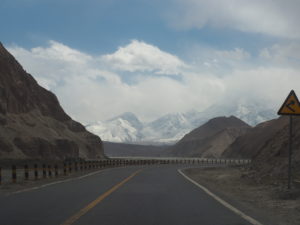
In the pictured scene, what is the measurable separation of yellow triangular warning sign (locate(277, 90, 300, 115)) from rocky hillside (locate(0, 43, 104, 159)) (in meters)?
49.5

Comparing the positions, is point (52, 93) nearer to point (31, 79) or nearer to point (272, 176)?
point (31, 79)

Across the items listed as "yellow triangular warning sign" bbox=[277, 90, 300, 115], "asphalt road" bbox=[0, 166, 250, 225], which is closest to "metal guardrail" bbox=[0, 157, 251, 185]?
"asphalt road" bbox=[0, 166, 250, 225]

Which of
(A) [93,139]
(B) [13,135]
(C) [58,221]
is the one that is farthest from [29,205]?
(A) [93,139]

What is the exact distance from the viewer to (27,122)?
8094 cm

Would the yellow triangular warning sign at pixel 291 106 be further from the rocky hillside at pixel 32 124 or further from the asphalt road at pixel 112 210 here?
the rocky hillside at pixel 32 124

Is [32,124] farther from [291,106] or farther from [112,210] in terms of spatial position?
[112,210]

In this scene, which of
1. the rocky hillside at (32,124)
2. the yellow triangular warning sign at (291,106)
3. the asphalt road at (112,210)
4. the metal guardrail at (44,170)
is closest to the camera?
the asphalt road at (112,210)

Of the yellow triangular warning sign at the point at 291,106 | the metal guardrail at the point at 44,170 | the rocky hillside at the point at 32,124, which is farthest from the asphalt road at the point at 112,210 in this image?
the rocky hillside at the point at 32,124

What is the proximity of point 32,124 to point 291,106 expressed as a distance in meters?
70.0

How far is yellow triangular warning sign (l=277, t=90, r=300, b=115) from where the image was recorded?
15828 millimetres

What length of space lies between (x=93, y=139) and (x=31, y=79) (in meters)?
20.1

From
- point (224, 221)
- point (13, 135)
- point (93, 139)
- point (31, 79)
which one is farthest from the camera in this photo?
point (93, 139)

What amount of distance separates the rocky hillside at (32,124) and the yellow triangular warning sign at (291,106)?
49511mm

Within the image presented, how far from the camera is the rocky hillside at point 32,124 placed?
230 feet
